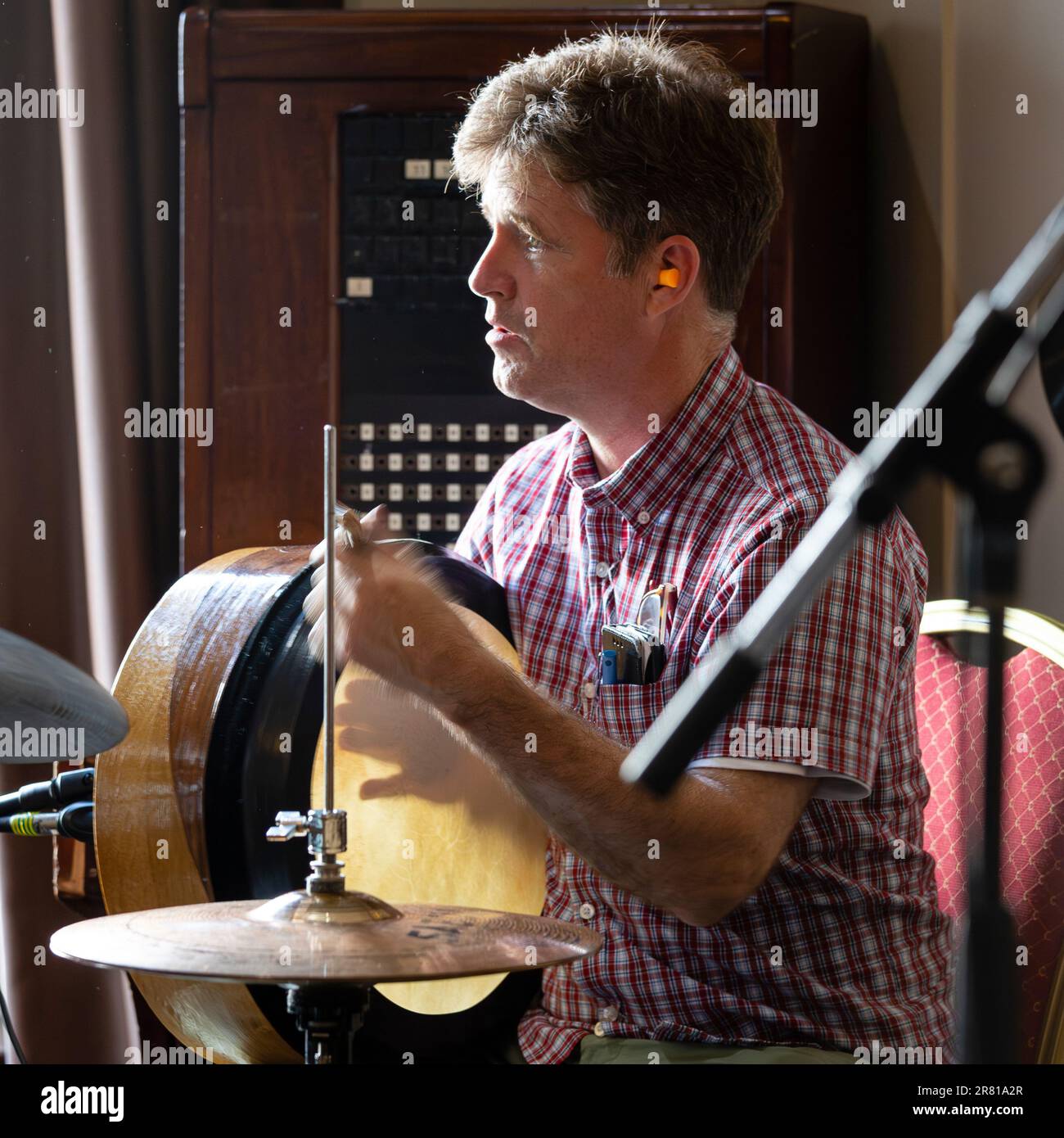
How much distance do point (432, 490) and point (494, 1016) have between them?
0.77 meters

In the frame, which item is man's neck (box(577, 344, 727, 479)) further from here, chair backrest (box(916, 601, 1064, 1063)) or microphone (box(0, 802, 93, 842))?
microphone (box(0, 802, 93, 842))

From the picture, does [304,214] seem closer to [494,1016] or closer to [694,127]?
[694,127]

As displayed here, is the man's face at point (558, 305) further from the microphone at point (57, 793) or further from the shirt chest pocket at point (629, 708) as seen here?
the microphone at point (57, 793)

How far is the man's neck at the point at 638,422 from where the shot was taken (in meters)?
1.34

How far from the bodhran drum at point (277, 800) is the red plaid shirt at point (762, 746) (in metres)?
0.07

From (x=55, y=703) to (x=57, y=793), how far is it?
1.25 feet

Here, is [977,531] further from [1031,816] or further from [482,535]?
[482,535]

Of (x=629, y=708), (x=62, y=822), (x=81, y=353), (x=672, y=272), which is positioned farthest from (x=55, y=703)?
(x=81, y=353)

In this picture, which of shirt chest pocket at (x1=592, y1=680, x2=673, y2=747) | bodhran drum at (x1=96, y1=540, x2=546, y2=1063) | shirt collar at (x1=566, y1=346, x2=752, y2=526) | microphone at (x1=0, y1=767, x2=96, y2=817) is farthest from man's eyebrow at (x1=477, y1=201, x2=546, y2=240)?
microphone at (x1=0, y1=767, x2=96, y2=817)

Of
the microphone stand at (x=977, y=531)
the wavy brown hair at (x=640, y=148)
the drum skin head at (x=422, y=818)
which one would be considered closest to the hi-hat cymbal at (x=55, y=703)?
the drum skin head at (x=422, y=818)

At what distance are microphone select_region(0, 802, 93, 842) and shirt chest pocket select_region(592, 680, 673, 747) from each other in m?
0.46

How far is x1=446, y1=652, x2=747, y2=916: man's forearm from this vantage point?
106 centimetres
